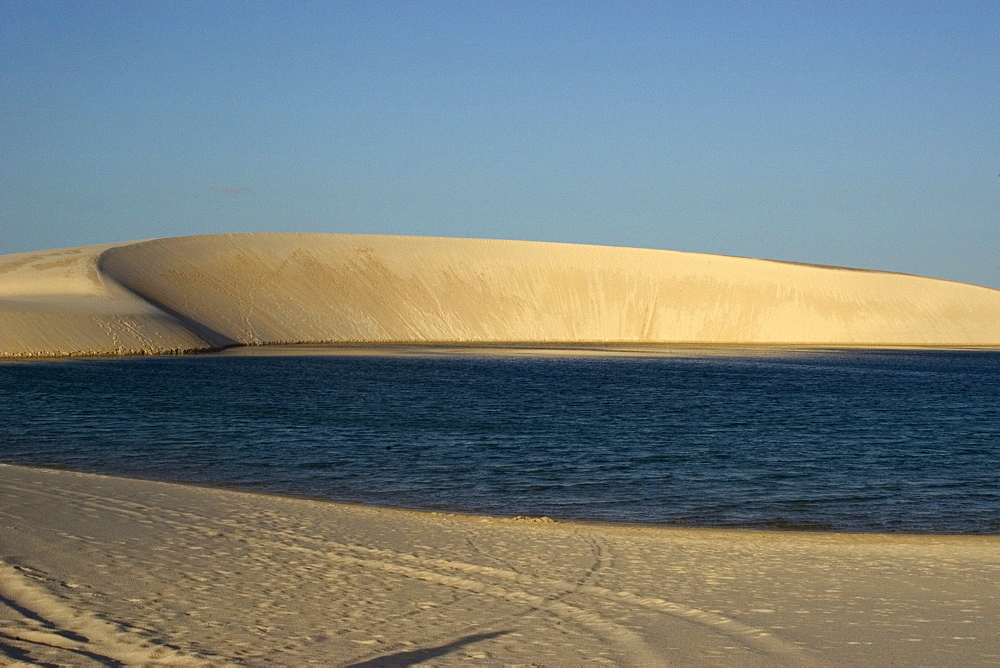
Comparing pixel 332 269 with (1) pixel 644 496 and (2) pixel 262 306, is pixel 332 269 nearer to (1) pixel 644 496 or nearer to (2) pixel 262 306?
(2) pixel 262 306

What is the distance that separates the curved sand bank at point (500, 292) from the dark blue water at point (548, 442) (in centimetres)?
3767

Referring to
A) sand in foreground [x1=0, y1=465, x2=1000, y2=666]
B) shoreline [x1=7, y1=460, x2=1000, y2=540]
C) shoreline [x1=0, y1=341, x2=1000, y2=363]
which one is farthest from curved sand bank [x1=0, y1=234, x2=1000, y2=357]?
sand in foreground [x1=0, y1=465, x2=1000, y2=666]

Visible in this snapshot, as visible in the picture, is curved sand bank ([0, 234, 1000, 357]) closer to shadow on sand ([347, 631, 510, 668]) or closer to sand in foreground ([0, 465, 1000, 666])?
sand in foreground ([0, 465, 1000, 666])

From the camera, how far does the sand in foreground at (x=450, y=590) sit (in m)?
5.93

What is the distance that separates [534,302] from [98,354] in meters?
49.5

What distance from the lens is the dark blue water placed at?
13.7m

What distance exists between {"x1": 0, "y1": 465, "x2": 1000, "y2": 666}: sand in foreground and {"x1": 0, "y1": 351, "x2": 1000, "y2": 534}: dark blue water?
255 centimetres

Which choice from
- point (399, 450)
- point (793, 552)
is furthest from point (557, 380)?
point (793, 552)

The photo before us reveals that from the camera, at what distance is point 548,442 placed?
65.9 feet

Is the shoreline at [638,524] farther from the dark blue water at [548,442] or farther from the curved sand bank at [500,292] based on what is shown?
the curved sand bank at [500,292]

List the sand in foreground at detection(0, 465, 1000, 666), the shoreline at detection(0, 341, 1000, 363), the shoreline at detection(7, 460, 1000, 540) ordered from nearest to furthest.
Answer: the sand in foreground at detection(0, 465, 1000, 666) < the shoreline at detection(7, 460, 1000, 540) < the shoreline at detection(0, 341, 1000, 363)

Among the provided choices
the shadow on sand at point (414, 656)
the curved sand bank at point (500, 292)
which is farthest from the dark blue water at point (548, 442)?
the curved sand bank at point (500, 292)

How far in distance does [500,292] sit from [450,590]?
8734cm

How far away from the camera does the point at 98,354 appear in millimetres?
50812
